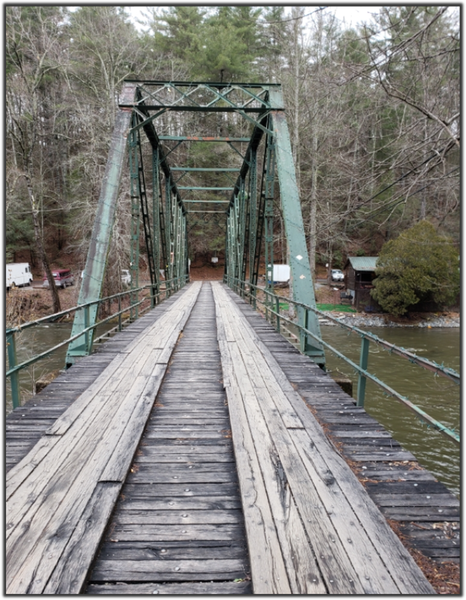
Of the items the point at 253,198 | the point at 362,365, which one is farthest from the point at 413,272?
the point at 362,365

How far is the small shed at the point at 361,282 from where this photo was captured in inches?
1081

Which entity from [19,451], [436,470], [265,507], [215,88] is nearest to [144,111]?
[215,88]

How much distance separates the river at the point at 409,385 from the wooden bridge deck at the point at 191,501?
2.43 metres

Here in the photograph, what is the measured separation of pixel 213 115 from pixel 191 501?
38531mm

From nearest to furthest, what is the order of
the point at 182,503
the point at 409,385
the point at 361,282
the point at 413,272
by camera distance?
the point at 182,503 < the point at 409,385 < the point at 413,272 < the point at 361,282

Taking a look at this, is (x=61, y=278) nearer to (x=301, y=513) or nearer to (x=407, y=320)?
(x=407, y=320)

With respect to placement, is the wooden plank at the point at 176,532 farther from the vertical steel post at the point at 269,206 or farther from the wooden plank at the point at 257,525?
the vertical steel post at the point at 269,206

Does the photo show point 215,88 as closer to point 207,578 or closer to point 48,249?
point 207,578

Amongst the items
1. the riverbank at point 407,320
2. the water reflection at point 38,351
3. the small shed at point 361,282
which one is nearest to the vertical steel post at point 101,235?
the water reflection at point 38,351

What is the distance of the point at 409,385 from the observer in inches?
498

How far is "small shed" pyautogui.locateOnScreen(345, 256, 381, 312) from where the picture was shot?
27.5m

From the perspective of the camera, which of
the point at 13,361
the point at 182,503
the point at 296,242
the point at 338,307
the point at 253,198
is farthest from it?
the point at 338,307

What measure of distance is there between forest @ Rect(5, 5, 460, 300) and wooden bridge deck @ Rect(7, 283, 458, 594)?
310 cm

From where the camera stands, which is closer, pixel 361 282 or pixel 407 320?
pixel 407 320
